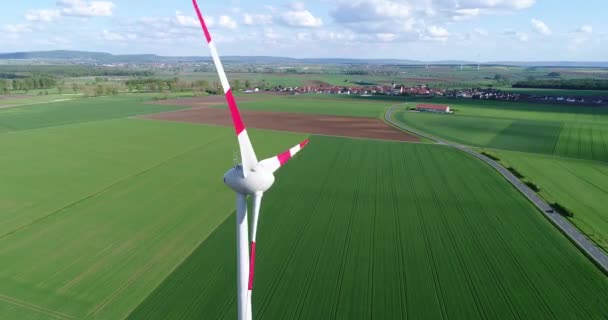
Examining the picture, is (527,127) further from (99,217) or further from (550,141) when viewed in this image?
(99,217)

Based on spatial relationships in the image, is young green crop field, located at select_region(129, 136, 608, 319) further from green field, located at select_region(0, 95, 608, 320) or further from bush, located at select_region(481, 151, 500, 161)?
bush, located at select_region(481, 151, 500, 161)

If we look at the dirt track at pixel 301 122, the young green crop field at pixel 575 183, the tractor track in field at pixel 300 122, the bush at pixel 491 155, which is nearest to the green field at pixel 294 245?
the young green crop field at pixel 575 183

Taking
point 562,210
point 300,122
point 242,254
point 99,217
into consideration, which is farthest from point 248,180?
point 300,122

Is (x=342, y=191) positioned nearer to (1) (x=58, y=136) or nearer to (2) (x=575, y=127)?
(1) (x=58, y=136)

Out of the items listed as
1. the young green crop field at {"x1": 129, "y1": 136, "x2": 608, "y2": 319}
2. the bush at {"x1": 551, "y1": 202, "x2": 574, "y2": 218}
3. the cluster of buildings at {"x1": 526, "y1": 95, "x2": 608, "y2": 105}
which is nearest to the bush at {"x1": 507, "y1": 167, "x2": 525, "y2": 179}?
the young green crop field at {"x1": 129, "y1": 136, "x2": 608, "y2": 319}

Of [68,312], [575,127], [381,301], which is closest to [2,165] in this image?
[68,312]
